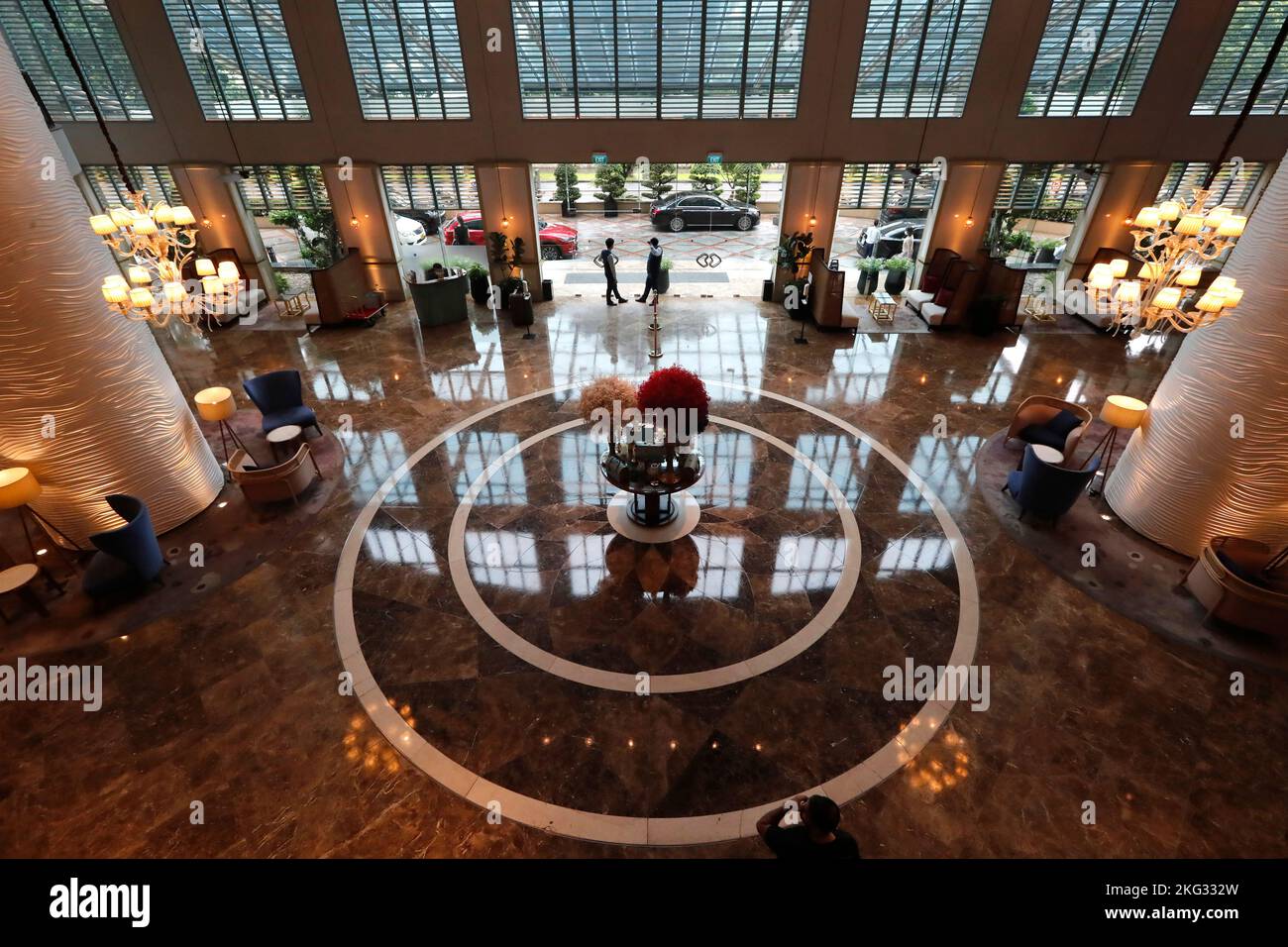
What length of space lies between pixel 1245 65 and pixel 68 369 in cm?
2067

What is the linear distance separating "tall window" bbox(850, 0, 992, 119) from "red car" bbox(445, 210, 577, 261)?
27.2 ft

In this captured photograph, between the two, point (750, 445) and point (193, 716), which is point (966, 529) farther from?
point (193, 716)

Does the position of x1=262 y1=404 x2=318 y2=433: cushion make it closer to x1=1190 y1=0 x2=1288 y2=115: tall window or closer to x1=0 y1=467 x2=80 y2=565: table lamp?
x1=0 y1=467 x2=80 y2=565: table lamp

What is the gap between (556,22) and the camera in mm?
12031

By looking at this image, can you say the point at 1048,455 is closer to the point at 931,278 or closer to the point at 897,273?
the point at 931,278

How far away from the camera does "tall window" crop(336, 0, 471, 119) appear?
1184cm

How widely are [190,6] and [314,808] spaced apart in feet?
50.2

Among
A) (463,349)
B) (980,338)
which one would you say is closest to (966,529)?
(980,338)

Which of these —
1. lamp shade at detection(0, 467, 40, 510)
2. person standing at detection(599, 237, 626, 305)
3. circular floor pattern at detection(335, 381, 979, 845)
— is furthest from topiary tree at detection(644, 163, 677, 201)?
lamp shade at detection(0, 467, 40, 510)

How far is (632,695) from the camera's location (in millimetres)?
5645

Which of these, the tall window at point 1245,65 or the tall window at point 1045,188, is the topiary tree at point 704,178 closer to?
the tall window at point 1045,188

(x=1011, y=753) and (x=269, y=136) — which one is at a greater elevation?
(x=269, y=136)

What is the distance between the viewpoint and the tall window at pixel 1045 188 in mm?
13469

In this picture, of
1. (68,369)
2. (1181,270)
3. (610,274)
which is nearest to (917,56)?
(610,274)
